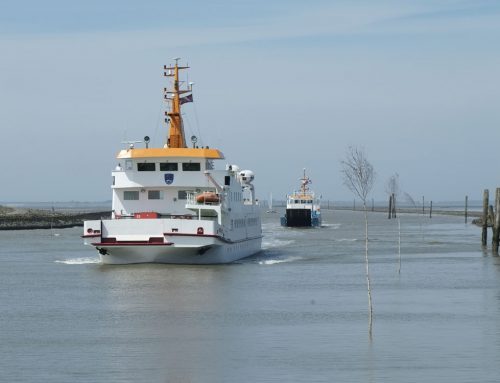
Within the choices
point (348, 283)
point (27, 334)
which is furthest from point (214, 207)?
point (27, 334)

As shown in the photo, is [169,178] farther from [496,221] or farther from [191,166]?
[496,221]

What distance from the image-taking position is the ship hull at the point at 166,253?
4428cm

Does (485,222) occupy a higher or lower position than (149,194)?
lower

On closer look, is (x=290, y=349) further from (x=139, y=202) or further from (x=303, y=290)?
(x=139, y=202)

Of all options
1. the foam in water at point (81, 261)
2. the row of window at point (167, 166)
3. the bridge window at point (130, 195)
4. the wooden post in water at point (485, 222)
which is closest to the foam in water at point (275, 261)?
the row of window at point (167, 166)

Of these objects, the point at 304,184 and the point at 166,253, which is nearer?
the point at 166,253

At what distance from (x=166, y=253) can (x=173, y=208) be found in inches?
164

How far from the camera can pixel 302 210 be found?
112000mm

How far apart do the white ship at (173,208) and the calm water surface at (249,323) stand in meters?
0.90

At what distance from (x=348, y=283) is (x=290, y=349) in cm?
1691

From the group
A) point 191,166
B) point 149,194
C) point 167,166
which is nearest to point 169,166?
point 167,166

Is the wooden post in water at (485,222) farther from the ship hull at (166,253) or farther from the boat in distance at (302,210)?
the boat in distance at (302,210)

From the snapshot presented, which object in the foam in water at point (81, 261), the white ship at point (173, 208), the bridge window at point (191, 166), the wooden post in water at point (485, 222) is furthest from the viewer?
the wooden post in water at point (485, 222)

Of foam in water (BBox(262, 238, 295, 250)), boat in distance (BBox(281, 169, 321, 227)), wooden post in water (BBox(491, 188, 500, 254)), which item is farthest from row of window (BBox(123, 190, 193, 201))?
boat in distance (BBox(281, 169, 321, 227))
